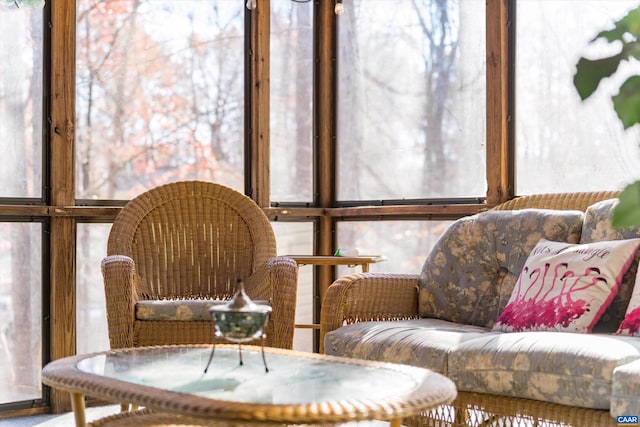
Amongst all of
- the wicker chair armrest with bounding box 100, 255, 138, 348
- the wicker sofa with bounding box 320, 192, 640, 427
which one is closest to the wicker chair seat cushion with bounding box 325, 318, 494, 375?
the wicker sofa with bounding box 320, 192, 640, 427

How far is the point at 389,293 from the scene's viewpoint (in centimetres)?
334

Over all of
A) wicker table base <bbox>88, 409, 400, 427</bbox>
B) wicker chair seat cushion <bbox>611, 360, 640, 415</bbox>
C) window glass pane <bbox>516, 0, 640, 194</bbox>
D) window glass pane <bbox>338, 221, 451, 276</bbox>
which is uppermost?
window glass pane <bbox>516, 0, 640, 194</bbox>

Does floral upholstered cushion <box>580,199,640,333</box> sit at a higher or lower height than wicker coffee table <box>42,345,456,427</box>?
higher

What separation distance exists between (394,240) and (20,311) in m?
2.01

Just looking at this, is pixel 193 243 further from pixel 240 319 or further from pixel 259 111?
pixel 240 319

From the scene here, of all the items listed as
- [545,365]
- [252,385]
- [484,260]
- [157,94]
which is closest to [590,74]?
[252,385]

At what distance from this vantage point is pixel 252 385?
79.3 inches

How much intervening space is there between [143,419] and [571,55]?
2598mm

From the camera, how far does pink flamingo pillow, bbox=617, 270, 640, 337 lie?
268 centimetres

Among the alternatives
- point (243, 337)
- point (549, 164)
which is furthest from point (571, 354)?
point (549, 164)

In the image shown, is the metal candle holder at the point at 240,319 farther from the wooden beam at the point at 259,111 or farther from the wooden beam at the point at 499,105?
the wooden beam at the point at 259,111

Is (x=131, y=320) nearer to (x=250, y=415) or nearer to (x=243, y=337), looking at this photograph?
(x=243, y=337)

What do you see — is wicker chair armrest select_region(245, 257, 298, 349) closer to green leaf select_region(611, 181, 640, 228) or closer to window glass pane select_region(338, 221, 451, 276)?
window glass pane select_region(338, 221, 451, 276)

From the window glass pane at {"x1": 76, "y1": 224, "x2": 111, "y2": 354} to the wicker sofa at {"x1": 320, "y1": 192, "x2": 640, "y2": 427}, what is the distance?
155cm
